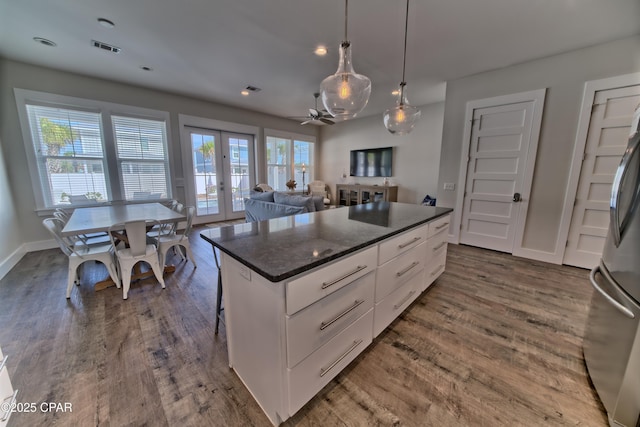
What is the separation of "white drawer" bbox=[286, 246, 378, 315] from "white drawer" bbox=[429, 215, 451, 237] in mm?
1031

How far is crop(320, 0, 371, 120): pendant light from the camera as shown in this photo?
5.59 ft

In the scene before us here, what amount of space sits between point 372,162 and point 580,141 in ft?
13.0

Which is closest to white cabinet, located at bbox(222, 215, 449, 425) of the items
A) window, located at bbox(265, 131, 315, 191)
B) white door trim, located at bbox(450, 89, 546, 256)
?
white door trim, located at bbox(450, 89, 546, 256)

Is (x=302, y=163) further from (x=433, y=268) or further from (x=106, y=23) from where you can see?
(x=433, y=268)

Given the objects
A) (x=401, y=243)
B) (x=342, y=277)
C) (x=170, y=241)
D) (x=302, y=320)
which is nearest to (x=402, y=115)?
(x=401, y=243)

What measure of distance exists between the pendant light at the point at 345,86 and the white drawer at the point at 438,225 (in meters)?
1.29

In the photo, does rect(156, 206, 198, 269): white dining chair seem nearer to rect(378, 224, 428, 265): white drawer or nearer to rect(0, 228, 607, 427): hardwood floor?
rect(0, 228, 607, 427): hardwood floor

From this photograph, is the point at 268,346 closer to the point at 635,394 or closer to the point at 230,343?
the point at 230,343

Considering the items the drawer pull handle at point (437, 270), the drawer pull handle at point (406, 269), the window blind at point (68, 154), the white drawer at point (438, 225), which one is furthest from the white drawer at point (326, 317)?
the window blind at point (68, 154)

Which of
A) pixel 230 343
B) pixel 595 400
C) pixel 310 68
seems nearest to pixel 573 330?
pixel 595 400

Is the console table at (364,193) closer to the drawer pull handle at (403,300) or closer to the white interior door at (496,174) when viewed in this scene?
the white interior door at (496,174)

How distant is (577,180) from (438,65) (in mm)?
2382

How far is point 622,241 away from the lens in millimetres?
1210

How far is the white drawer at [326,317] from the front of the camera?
1.03m
